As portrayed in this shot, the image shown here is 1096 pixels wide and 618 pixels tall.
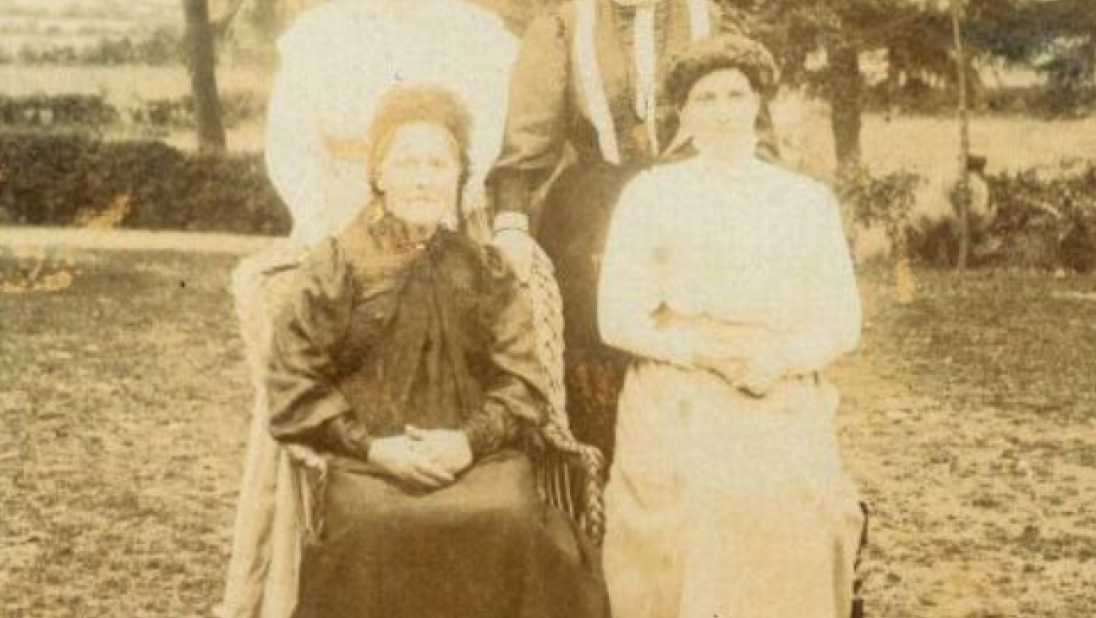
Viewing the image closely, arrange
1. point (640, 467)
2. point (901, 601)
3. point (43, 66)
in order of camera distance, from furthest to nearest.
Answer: point (43, 66)
point (901, 601)
point (640, 467)

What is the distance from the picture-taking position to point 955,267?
4020mm

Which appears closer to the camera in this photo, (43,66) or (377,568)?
(377,568)

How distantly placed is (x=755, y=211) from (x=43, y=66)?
1977mm

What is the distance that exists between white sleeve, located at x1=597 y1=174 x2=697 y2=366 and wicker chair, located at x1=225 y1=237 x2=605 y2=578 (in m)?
0.12

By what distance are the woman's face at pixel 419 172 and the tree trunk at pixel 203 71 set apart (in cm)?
135

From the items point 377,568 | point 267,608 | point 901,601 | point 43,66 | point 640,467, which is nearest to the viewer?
point 377,568

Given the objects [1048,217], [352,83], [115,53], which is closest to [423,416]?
[352,83]

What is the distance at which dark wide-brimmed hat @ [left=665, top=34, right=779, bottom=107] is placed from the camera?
267 cm

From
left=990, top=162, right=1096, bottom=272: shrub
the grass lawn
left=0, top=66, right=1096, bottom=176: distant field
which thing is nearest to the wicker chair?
the grass lawn

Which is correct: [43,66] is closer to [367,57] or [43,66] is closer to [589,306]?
[367,57]

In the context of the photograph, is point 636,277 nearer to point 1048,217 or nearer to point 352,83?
point 352,83

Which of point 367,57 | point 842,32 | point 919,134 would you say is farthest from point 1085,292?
point 367,57

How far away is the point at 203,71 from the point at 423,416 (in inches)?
61.4

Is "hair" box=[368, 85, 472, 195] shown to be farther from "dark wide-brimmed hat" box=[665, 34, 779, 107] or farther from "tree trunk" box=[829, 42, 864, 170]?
"tree trunk" box=[829, 42, 864, 170]
